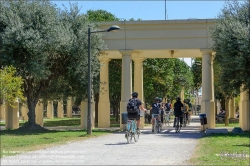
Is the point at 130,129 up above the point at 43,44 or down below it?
below

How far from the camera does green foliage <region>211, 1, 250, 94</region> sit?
21.0 meters

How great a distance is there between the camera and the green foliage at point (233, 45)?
21047 millimetres

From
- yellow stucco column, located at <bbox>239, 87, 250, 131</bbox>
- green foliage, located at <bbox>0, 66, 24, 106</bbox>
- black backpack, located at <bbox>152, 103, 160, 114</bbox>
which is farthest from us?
yellow stucco column, located at <bbox>239, 87, 250, 131</bbox>

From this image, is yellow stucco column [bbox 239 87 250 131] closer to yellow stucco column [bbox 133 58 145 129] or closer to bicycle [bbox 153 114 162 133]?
bicycle [bbox 153 114 162 133]

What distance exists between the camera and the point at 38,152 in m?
13.5

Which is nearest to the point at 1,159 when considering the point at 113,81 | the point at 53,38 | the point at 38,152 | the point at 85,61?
the point at 38,152

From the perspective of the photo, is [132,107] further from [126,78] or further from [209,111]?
[209,111]

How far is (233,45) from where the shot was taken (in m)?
21.4

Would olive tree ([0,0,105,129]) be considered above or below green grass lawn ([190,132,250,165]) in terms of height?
above

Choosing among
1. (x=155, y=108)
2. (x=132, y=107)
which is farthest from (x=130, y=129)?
(x=155, y=108)

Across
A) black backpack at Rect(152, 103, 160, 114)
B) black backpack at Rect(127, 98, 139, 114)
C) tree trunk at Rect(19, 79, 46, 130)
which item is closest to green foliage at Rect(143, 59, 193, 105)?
tree trunk at Rect(19, 79, 46, 130)

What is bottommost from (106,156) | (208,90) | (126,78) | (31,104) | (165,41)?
(106,156)

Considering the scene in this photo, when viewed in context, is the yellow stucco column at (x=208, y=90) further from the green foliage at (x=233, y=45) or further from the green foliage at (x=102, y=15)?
the green foliage at (x=102, y=15)

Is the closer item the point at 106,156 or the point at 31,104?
the point at 106,156
